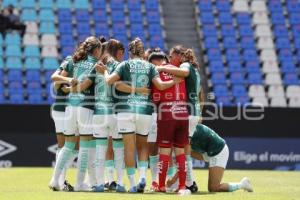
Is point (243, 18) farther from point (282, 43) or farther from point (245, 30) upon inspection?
point (282, 43)

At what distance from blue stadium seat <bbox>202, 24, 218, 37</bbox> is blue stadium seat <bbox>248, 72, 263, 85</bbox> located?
2.43 meters

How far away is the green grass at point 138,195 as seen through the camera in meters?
10.7

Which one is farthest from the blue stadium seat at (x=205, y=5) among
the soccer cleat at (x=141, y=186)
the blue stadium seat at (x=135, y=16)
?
the soccer cleat at (x=141, y=186)

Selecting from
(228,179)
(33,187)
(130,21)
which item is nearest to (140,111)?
(33,187)

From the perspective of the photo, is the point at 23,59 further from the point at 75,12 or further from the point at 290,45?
the point at 290,45

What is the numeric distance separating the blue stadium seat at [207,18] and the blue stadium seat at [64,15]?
4735 millimetres

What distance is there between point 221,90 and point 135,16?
477 centimetres

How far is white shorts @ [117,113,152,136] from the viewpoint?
11656 mm

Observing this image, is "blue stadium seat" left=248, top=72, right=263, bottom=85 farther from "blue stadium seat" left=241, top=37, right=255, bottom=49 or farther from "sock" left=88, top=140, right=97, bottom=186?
"sock" left=88, top=140, right=97, bottom=186

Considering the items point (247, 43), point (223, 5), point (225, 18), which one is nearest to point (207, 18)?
point (225, 18)

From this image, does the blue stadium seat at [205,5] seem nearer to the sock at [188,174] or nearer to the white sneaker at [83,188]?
the sock at [188,174]

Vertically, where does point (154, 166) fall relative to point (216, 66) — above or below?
below

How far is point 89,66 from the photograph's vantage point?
11.9 m

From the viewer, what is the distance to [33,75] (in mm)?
24812
